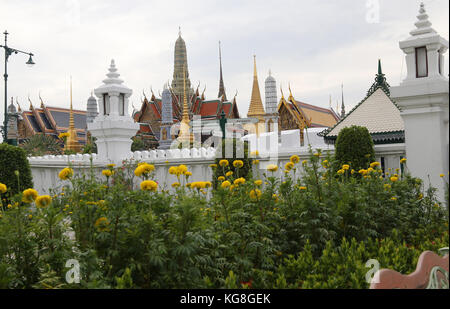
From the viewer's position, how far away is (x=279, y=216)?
3.59m

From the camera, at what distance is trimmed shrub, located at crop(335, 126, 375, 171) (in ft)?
23.2

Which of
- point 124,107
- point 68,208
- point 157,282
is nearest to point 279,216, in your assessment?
point 157,282

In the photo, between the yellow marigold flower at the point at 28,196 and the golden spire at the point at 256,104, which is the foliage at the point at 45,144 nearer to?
the golden spire at the point at 256,104

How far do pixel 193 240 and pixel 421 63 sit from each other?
4.84m

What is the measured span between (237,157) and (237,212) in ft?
17.1

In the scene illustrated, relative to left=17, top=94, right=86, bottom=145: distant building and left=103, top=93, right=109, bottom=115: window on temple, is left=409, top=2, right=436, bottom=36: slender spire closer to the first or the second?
left=103, top=93, right=109, bottom=115: window on temple

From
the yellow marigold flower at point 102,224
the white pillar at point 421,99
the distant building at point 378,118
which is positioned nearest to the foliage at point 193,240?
the yellow marigold flower at point 102,224

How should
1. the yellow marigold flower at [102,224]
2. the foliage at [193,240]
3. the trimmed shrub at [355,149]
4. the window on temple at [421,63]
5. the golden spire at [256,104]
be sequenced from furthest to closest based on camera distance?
1. the golden spire at [256,104]
2. the trimmed shrub at [355,149]
3. the window on temple at [421,63]
4. the yellow marigold flower at [102,224]
5. the foliage at [193,240]

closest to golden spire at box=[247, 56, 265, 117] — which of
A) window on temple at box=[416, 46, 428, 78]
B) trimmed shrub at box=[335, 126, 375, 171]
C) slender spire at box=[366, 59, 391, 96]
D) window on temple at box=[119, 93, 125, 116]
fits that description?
slender spire at box=[366, 59, 391, 96]

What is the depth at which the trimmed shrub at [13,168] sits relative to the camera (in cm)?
727

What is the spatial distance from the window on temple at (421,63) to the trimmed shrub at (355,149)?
1413 mm

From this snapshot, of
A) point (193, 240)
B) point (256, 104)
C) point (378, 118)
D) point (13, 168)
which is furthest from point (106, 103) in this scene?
point (256, 104)

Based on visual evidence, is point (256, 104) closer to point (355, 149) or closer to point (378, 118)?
point (378, 118)
